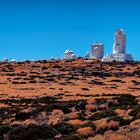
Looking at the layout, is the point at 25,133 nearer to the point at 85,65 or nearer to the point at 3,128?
the point at 3,128

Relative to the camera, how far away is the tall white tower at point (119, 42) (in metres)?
146

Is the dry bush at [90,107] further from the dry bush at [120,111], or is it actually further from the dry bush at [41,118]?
the dry bush at [120,111]

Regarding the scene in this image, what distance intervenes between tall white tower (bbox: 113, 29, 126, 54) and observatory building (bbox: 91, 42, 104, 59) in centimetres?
593

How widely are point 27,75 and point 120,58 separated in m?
57.1

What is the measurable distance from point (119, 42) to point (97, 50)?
8.25 m

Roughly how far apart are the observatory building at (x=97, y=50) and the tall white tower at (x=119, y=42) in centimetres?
593

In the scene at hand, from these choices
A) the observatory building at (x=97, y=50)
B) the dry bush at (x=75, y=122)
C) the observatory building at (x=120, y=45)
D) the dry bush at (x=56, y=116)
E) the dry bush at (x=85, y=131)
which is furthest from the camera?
the observatory building at (x=97, y=50)

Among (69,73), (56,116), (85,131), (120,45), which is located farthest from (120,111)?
(120,45)

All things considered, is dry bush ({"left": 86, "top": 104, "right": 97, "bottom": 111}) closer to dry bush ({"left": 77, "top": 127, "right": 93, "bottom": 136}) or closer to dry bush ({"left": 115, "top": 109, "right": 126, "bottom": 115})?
dry bush ({"left": 115, "top": 109, "right": 126, "bottom": 115})

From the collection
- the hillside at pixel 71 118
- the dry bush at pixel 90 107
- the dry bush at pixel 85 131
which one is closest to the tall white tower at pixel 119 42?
the hillside at pixel 71 118

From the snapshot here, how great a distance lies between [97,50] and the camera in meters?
152

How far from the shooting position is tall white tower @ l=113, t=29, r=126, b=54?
146m

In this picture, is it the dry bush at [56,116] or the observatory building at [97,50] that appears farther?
the observatory building at [97,50]

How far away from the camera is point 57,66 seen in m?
97.6
